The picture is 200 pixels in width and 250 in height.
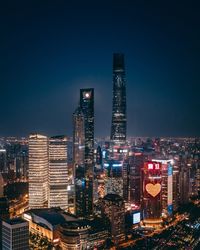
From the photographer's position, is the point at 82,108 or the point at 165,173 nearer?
the point at 165,173

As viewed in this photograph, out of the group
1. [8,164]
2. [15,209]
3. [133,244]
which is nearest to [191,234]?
[133,244]

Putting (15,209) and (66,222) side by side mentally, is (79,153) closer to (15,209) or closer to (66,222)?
(15,209)

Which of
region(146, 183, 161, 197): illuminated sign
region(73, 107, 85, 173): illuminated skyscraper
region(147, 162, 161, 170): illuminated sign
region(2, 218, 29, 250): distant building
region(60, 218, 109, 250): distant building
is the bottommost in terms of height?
region(60, 218, 109, 250): distant building

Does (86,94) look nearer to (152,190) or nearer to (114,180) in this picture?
(114,180)

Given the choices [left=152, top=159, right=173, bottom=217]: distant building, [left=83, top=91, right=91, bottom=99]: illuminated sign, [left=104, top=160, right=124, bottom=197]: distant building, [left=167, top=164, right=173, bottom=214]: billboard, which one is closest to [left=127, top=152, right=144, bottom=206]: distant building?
[left=104, top=160, right=124, bottom=197]: distant building

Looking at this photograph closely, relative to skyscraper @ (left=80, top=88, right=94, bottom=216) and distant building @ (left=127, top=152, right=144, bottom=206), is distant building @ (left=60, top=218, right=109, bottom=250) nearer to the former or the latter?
distant building @ (left=127, top=152, right=144, bottom=206)

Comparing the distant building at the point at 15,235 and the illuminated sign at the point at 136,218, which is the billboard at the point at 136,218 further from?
the distant building at the point at 15,235

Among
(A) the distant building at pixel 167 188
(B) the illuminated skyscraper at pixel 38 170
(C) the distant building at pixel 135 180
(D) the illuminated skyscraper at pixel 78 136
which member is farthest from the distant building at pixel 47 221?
(D) the illuminated skyscraper at pixel 78 136
